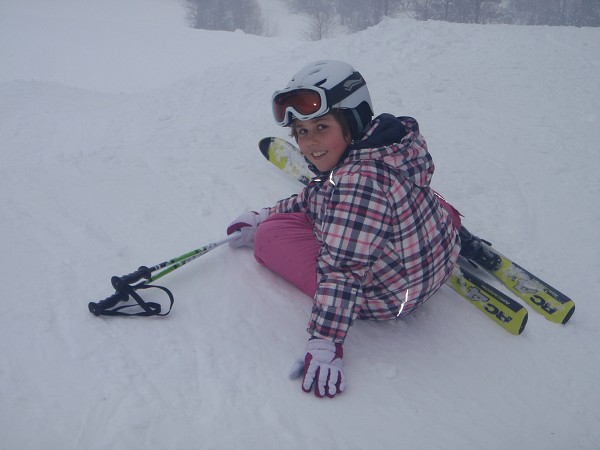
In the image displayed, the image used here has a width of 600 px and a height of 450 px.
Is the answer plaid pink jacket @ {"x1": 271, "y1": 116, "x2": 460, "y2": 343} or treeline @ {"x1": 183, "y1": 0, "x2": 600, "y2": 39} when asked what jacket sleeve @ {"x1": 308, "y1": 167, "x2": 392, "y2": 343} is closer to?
plaid pink jacket @ {"x1": 271, "y1": 116, "x2": 460, "y2": 343}

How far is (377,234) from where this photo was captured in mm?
2096

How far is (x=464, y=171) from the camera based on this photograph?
475 cm

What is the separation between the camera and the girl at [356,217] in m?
2.09

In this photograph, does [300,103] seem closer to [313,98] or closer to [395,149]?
[313,98]

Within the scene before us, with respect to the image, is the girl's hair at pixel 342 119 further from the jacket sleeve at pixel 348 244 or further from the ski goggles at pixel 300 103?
the jacket sleeve at pixel 348 244

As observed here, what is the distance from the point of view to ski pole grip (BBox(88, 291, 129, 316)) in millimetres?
2336

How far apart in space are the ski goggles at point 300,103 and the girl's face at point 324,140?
7 centimetres

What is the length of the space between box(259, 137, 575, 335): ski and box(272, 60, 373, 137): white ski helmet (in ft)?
4.57

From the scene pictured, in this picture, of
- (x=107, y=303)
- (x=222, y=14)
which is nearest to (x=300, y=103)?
(x=107, y=303)

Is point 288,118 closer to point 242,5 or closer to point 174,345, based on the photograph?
point 174,345

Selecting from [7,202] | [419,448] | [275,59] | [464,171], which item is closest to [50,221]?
[7,202]

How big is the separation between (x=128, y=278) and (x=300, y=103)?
144 cm

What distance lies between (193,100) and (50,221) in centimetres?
499

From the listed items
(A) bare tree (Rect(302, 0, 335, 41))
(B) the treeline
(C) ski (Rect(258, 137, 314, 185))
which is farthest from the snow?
(A) bare tree (Rect(302, 0, 335, 41))
